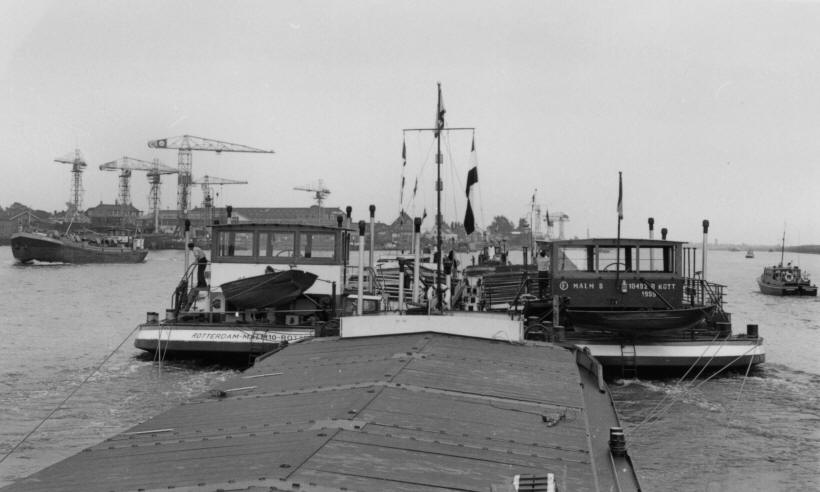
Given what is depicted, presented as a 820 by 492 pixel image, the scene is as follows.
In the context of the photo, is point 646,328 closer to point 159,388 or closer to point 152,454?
point 159,388

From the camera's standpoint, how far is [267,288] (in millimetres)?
22766

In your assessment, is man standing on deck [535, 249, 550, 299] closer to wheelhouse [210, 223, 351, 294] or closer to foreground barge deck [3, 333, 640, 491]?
wheelhouse [210, 223, 351, 294]

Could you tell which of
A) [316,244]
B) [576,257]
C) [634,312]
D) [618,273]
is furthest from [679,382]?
[316,244]

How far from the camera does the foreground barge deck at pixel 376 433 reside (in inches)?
232

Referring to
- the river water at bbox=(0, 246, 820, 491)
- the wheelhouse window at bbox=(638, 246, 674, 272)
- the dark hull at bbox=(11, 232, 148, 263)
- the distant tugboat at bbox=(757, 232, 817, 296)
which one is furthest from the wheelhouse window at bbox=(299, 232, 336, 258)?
the dark hull at bbox=(11, 232, 148, 263)

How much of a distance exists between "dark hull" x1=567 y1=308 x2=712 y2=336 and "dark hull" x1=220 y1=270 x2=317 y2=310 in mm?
8086

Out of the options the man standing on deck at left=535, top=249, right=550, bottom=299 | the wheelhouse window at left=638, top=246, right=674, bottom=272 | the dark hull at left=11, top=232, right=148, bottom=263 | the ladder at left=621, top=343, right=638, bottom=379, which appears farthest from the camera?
the dark hull at left=11, top=232, right=148, bottom=263

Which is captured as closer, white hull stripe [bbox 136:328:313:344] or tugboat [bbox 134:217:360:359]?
white hull stripe [bbox 136:328:313:344]

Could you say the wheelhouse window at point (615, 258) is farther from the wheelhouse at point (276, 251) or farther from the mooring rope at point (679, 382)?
the wheelhouse at point (276, 251)

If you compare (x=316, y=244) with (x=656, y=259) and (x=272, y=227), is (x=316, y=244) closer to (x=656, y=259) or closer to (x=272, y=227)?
(x=272, y=227)

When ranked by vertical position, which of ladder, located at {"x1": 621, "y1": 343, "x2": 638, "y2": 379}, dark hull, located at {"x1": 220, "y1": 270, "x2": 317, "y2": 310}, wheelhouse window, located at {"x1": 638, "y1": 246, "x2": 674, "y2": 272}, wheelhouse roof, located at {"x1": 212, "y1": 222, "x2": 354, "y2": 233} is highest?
wheelhouse roof, located at {"x1": 212, "y1": 222, "x2": 354, "y2": 233}

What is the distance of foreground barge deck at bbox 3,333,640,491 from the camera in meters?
5.89

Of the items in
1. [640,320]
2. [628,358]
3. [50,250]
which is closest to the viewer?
[640,320]

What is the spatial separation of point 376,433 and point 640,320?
1524 cm
